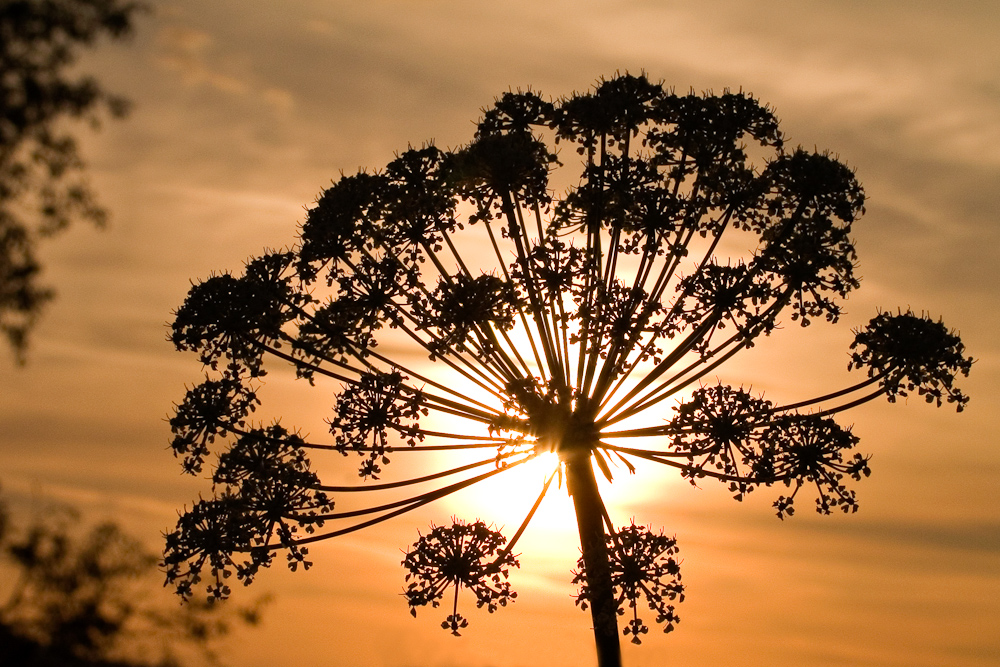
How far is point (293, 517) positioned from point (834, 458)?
31.1ft

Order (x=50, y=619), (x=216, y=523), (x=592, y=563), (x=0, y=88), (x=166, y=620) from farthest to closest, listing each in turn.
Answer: (x=216, y=523)
(x=592, y=563)
(x=166, y=620)
(x=50, y=619)
(x=0, y=88)

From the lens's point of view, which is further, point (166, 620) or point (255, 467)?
point (255, 467)

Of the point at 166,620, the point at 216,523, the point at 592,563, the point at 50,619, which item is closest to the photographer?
the point at 50,619

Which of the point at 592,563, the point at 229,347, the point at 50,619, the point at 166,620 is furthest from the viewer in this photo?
the point at 229,347

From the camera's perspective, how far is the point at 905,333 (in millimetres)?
19125

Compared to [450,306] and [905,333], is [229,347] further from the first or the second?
[905,333]

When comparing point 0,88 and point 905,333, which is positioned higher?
point 905,333

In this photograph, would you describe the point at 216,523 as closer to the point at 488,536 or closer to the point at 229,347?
the point at 229,347

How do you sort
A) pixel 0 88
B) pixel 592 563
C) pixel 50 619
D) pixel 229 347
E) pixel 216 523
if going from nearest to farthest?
pixel 0 88, pixel 50 619, pixel 592 563, pixel 216 523, pixel 229 347

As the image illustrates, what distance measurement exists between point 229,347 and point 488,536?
20.0 ft

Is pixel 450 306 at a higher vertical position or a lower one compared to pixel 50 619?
higher

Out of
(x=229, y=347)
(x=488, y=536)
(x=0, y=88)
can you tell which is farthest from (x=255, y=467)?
(x=0, y=88)

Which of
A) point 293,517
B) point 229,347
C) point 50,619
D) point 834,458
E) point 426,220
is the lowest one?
point 50,619

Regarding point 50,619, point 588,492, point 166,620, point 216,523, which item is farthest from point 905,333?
point 50,619
